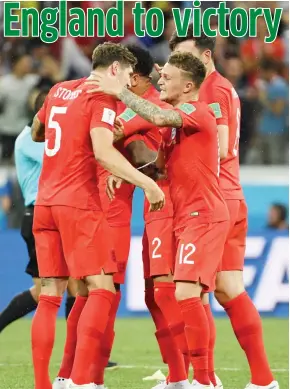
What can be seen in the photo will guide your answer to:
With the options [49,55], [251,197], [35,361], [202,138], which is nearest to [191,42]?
[202,138]

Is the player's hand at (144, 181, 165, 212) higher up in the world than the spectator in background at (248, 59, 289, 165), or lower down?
lower down

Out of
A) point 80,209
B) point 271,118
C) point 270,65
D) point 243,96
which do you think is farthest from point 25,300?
point 270,65

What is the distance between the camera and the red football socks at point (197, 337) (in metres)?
6.82

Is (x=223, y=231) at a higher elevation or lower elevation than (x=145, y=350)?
higher

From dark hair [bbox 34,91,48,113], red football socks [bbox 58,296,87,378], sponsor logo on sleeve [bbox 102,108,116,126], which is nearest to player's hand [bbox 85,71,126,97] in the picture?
sponsor logo on sleeve [bbox 102,108,116,126]

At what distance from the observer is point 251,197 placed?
13.3 m

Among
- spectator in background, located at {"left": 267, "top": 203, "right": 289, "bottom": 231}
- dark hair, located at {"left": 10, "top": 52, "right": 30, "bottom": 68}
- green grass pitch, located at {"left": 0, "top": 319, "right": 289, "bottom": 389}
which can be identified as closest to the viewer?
green grass pitch, located at {"left": 0, "top": 319, "right": 289, "bottom": 389}

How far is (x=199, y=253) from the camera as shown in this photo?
22.6 ft

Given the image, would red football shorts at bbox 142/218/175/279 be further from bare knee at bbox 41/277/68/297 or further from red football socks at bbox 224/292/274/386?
bare knee at bbox 41/277/68/297

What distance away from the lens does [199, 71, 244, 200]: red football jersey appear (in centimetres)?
739

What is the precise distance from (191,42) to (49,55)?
705 centimetres

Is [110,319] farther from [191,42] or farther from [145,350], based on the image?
[145,350]

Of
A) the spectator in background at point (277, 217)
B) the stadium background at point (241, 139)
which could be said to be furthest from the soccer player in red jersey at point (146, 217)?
the spectator in background at point (277, 217)

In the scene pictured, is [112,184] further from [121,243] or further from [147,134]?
[147,134]
